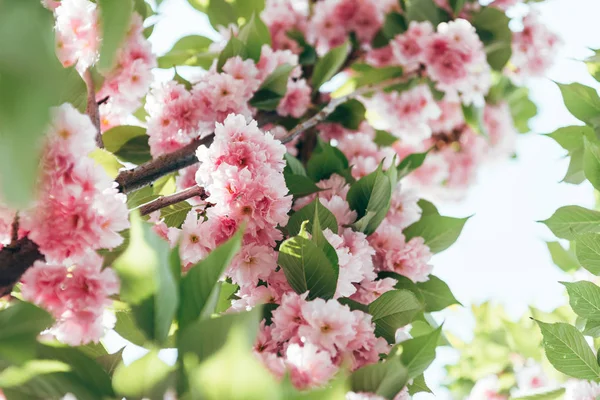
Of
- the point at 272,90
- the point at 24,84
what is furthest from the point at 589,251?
the point at 24,84

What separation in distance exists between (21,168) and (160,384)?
381 mm

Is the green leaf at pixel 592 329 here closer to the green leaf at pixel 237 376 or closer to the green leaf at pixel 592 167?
the green leaf at pixel 592 167

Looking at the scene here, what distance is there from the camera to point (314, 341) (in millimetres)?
882

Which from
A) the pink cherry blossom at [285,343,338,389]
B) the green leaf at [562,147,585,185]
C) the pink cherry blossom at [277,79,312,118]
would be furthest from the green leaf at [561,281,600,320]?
the pink cherry blossom at [277,79,312,118]

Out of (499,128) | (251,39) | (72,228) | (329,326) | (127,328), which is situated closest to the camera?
(72,228)

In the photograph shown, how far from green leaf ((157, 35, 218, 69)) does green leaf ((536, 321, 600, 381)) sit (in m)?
1.15

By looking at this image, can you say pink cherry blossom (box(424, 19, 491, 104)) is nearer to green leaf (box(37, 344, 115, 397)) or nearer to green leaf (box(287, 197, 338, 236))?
green leaf (box(287, 197, 338, 236))

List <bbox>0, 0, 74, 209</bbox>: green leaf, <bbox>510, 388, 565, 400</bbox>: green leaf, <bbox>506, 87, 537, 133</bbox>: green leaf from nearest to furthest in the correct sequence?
<bbox>0, 0, 74, 209</bbox>: green leaf
<bbox>510, 388, 565, 400</bbox>: green leaf
<bbox>506, 87, 537, 133</bbox>: green leaf

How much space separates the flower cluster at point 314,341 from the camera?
2.66ft

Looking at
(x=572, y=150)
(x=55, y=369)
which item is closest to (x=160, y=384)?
(x=55, y=369)

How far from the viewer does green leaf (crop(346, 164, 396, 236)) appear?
1.18m

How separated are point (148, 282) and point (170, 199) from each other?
0.35m

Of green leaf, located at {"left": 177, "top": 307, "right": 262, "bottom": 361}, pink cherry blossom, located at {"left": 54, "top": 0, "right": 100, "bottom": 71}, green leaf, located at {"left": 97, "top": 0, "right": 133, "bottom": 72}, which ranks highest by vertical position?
green leaf, located at {"left": 97, "top": 0, "right": 133, "bottom": 72}

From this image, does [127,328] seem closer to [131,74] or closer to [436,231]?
[131,74]
